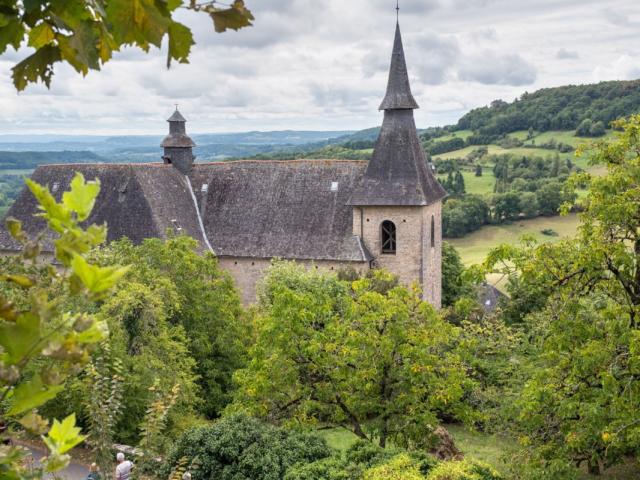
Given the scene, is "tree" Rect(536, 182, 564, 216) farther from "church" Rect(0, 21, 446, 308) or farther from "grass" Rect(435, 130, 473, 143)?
"grass" Rect(435, 130, 473, 143)

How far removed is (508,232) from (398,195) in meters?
39.0

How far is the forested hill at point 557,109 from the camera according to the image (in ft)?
293

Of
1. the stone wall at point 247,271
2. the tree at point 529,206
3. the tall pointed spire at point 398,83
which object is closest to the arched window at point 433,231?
the tall pointed spire at point 398,83

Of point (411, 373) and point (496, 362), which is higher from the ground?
point (411, 373)

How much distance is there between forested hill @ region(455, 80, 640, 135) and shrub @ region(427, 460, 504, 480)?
80401 mm

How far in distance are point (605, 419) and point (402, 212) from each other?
1846 cm

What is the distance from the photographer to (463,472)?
10914mm

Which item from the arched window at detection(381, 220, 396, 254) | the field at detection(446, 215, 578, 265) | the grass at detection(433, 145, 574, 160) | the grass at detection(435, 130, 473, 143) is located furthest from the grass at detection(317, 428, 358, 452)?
the grass at detection(435, 130, 473, 143)

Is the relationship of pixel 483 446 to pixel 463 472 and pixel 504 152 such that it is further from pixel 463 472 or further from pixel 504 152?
pixel 504 152

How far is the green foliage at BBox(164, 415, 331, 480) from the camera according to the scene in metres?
12.6

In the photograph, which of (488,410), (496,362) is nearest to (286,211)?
(496,362)

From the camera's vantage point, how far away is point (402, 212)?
96.2 ft

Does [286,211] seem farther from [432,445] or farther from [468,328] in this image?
[432,445]

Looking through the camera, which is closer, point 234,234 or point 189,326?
point 189,326
